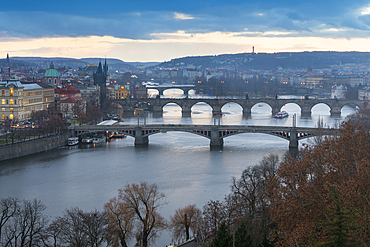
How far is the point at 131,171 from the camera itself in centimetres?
2052

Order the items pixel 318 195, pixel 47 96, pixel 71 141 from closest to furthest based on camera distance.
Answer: pixel 318 195
pixel 71 141
pixel 47 96

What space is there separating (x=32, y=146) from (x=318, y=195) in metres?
18.0

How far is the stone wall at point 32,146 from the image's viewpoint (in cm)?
2259

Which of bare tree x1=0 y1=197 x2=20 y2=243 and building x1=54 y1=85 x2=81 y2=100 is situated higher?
building x1=54 y1=85 x2=81 y2=100

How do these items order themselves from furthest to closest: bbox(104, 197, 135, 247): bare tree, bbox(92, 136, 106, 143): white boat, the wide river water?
1. bbox(92, 136, 106, 143): white boat
2. the wide river water
3. bbox(104, 197, 135, 247): bare tree

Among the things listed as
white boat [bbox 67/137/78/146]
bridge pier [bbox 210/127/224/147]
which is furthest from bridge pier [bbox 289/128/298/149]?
white boat [bbox 67/137/78/146]

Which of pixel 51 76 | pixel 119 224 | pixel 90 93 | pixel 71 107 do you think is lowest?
pixel 119 224

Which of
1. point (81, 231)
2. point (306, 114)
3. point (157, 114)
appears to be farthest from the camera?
point (157, 114)

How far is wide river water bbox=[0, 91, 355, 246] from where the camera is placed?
16.5 meters

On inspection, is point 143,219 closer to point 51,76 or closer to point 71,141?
point 71,141

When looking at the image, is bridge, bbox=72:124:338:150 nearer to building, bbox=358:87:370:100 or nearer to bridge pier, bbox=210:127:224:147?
bridge pier, bbox=210:127:224:147

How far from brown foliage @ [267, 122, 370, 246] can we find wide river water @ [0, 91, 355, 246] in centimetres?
428

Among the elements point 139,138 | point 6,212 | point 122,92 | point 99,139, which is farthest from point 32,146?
point 122,92

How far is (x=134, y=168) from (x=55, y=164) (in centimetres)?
346
